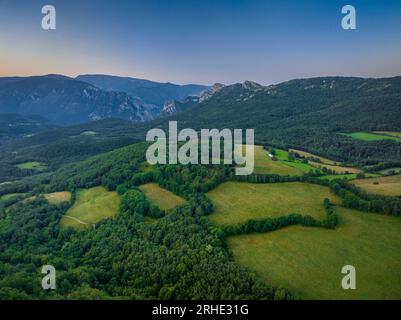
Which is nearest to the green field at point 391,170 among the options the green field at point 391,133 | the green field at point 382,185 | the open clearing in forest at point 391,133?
the green field at point 382,185

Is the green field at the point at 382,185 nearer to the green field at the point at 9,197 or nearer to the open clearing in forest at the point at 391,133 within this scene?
the open clearing in forest at the point at 391,133

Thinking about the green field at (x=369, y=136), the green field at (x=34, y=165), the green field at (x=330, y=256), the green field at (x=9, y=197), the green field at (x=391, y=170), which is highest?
the green field at (x=369, y=136)

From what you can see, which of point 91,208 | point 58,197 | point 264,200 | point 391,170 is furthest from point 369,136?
point 58,197

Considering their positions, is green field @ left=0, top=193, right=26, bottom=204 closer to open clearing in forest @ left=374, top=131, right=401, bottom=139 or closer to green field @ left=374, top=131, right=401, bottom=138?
open clearing in forest @ left=374, top=131, right=401, bottom=139

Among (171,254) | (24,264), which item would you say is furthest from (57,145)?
(171,254)

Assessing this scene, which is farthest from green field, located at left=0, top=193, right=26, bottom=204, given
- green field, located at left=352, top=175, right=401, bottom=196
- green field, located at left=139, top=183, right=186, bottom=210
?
green field, located at left=352, top=175, right=401, bottom=196

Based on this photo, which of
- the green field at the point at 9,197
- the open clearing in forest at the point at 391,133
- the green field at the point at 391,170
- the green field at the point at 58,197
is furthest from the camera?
the open clearing in forest at the point at 391,133

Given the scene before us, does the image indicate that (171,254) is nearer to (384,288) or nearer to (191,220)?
(191,220)
